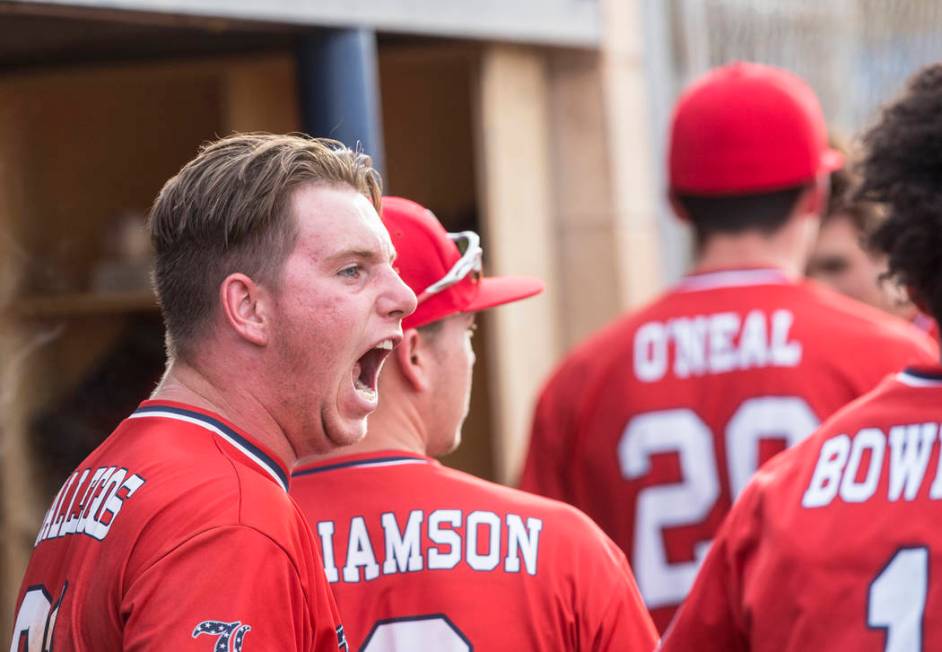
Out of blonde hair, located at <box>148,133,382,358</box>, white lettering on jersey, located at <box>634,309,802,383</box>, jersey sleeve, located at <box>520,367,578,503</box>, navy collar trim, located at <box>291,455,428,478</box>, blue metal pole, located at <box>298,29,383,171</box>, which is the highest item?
blue metal pole, located at <box>298,29,383,171</box>

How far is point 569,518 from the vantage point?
7.47ft

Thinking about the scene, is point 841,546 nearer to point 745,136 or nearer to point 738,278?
point 738,278

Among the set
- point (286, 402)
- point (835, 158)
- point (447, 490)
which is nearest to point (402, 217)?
point (447, 490)

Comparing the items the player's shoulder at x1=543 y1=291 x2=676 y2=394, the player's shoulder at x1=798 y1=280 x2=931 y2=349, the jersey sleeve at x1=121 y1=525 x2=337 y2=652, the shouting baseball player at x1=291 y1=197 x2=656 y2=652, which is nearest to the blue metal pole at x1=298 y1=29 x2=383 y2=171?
the player's shoulder at x1=543 y1=291 x2=676 y2=394

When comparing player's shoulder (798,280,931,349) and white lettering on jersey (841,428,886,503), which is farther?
player's shoulder (798,280,931,349)

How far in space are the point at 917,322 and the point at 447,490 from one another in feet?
9.53

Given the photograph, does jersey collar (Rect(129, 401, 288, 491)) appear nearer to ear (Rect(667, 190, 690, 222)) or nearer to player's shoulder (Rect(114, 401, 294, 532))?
player's shoulder (Rect(114, 401, 294, 532))

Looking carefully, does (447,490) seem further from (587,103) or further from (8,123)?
(587,103)

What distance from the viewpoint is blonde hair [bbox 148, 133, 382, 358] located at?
188 centimetres

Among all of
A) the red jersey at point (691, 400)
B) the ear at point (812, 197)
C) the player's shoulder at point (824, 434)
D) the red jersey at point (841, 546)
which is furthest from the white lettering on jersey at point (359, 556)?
the ear at point (812, 197)

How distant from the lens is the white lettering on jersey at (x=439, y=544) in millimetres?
2205

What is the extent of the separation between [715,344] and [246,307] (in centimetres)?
180

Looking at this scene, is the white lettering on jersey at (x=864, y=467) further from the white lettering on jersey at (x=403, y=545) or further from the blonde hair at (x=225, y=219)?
the blonde hair at (x=225, y=219)

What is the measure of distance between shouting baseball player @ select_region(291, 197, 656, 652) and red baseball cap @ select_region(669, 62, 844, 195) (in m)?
1.57
